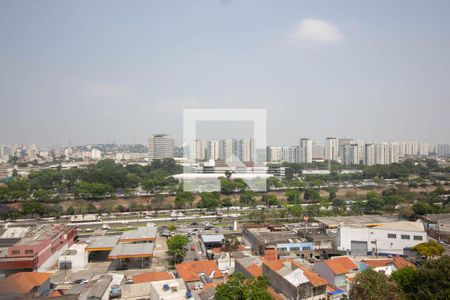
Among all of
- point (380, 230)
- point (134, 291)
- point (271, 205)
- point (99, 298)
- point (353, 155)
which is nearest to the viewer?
point (99, 298)

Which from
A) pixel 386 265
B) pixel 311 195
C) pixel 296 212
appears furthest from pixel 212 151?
pixel 386 265

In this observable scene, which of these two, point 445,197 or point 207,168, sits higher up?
point 207,168

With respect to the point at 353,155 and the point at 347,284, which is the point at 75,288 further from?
the point at 353,155

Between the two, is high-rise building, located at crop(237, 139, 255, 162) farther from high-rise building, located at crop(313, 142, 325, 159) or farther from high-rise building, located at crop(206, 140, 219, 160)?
high-rise building, located at crop(313, 142, 325, 159)

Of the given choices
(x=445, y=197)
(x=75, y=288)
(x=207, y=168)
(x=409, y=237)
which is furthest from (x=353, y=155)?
(x=75, y=288)

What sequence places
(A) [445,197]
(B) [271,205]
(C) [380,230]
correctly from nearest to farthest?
(C) [380,230]
(B) [271,205]
(A) [445,197]

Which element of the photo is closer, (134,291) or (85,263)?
(134,291)
